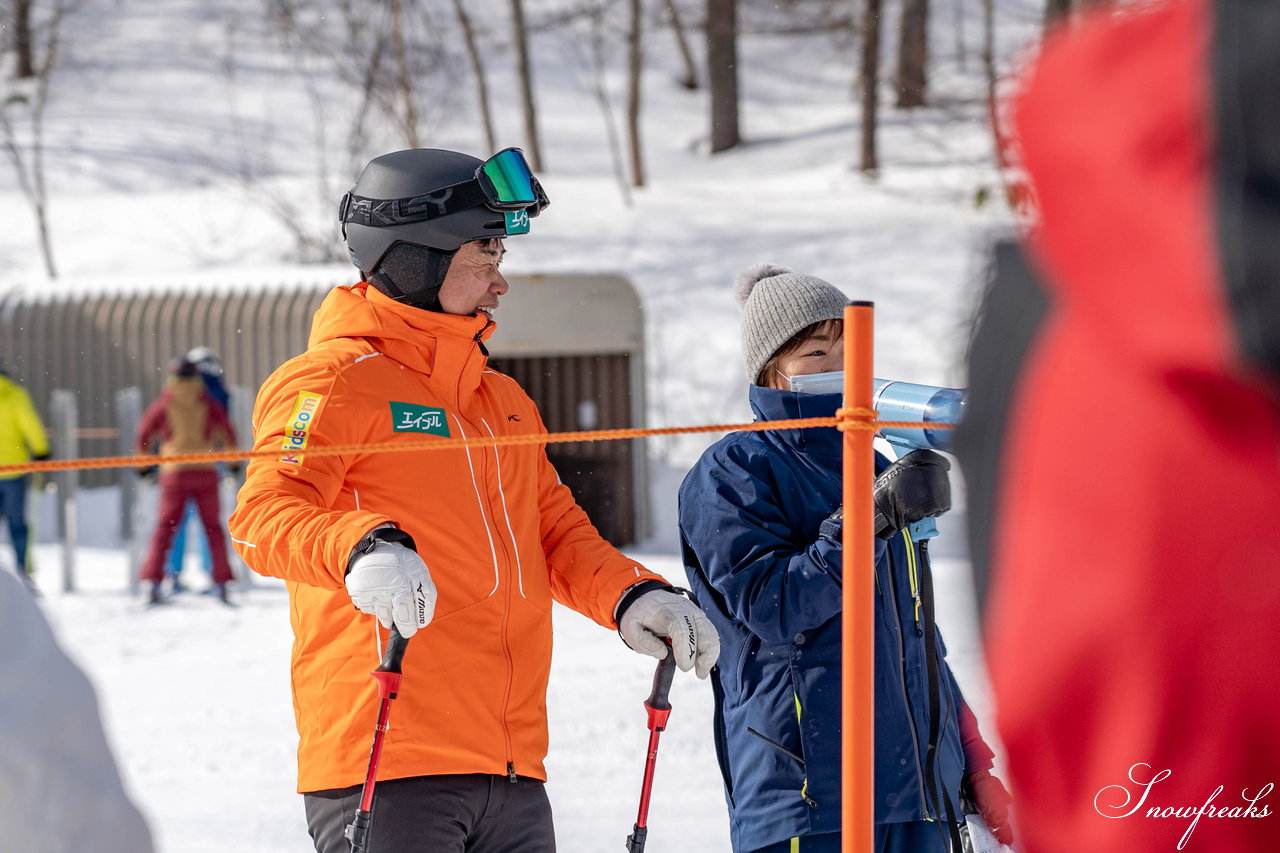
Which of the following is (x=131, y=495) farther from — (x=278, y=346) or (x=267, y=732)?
(x=267, y=732)

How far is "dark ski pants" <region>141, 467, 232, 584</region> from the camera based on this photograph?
343 inches

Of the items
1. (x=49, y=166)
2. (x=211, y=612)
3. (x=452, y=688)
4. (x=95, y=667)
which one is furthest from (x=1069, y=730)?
(x=49, y=166)

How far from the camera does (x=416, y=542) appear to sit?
92.4 inches

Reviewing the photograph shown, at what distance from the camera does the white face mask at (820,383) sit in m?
2.65

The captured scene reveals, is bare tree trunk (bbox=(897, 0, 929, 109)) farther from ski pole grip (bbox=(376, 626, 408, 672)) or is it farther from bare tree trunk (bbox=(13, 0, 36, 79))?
ski pole grip (bbox=(376, 626, 408, 672))

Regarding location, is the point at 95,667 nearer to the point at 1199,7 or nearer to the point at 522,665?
the point at 522,665

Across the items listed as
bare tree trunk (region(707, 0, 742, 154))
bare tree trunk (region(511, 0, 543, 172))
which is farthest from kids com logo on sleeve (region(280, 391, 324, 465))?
bare tree trunk (region(707, 0, 742, 154))

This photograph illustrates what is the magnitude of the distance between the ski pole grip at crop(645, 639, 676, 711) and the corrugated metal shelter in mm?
7655

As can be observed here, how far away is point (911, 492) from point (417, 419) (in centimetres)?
87

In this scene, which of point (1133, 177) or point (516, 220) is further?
point (516, 220)

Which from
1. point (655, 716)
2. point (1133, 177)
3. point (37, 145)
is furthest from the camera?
point (37, 145)

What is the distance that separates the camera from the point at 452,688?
7.55 ft

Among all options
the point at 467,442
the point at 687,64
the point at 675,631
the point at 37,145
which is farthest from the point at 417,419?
the point at 687,64

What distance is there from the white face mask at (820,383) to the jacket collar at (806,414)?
23 millimetres
